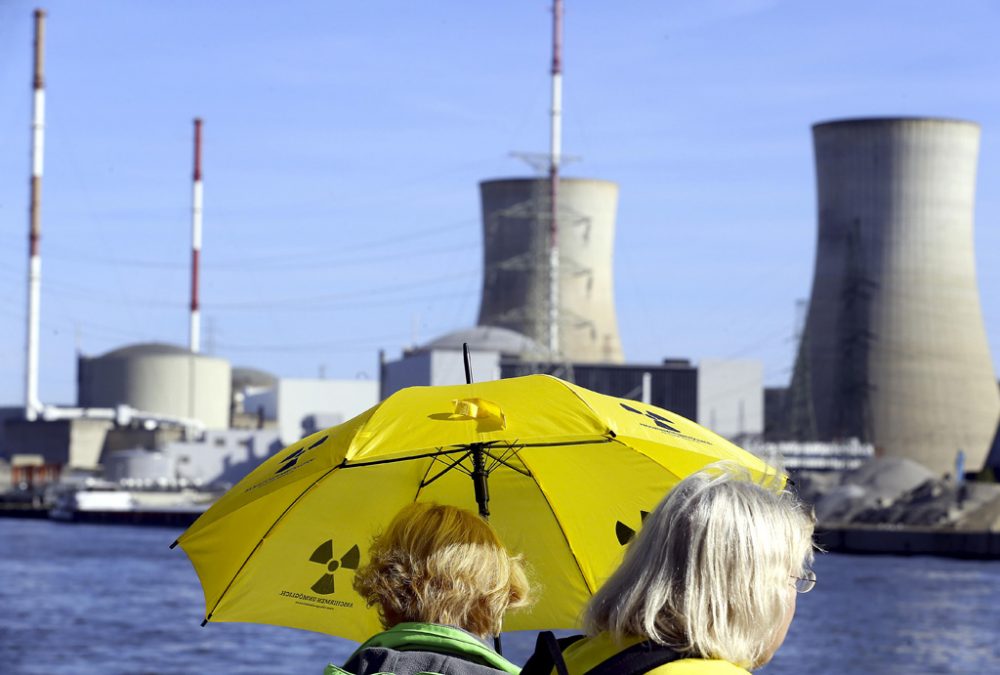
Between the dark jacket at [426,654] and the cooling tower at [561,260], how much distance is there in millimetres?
41694

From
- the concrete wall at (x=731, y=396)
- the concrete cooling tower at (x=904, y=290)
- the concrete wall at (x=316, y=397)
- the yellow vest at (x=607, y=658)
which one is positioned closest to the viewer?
the yellow vest at (x=607, y=658)

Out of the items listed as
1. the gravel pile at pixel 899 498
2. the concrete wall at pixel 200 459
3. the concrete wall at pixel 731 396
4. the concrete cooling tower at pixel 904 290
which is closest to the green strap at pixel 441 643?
the gravel pile at pixel 899 498

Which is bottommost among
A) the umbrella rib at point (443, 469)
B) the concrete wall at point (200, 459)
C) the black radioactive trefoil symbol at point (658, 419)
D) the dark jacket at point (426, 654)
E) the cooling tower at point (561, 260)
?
the concrete wall at point (200, 459)

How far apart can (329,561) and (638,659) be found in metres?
1.67

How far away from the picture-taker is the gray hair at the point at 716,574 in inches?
59.2

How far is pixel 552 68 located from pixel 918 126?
9308mm

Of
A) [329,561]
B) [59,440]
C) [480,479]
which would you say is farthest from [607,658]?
[59,440]

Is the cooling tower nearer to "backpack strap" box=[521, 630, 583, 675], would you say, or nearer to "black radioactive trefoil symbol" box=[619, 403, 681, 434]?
"black radioactive trefoil symbol" box=[619, 403, 681, 434]

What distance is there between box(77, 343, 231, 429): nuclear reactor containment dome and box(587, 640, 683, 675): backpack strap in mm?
56264

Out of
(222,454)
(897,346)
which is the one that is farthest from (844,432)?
(222,454)

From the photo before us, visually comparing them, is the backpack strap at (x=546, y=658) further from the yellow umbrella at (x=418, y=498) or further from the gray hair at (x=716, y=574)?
the yellow umbrella at (x=418, y=498)

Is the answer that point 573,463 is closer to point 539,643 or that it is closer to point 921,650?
point 539,643

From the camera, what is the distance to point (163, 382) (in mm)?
57031

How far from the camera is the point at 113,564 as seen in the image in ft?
99.7
